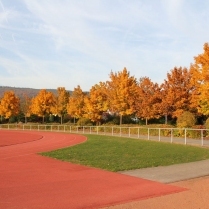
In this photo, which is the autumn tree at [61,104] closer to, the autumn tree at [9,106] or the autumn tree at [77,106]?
the autumn tree at [77,106]

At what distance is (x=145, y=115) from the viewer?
45.5m

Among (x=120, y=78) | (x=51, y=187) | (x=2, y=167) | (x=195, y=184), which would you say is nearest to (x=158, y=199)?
(x=195, y=184)

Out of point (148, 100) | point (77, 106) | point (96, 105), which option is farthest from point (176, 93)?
point (77, 106)

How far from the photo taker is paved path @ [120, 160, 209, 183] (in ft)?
36.3

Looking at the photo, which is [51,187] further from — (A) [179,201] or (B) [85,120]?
(B) [85,120]

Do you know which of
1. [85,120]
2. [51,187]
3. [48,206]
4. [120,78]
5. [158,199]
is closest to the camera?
[48,206]

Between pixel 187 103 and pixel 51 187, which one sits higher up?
pixel 187 103

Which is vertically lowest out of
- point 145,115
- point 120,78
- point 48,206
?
point 48,206

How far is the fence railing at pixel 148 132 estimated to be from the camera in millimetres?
25028

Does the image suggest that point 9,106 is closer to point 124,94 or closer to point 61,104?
point 61,104

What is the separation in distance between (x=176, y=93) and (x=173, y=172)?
98.8 feet

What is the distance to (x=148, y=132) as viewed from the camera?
27.9 meters

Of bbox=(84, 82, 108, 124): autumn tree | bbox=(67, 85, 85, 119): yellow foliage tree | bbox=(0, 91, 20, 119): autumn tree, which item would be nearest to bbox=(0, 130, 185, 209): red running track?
bbox=(84, 82, 108, 124): autumn tree

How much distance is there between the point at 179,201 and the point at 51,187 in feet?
11.6
